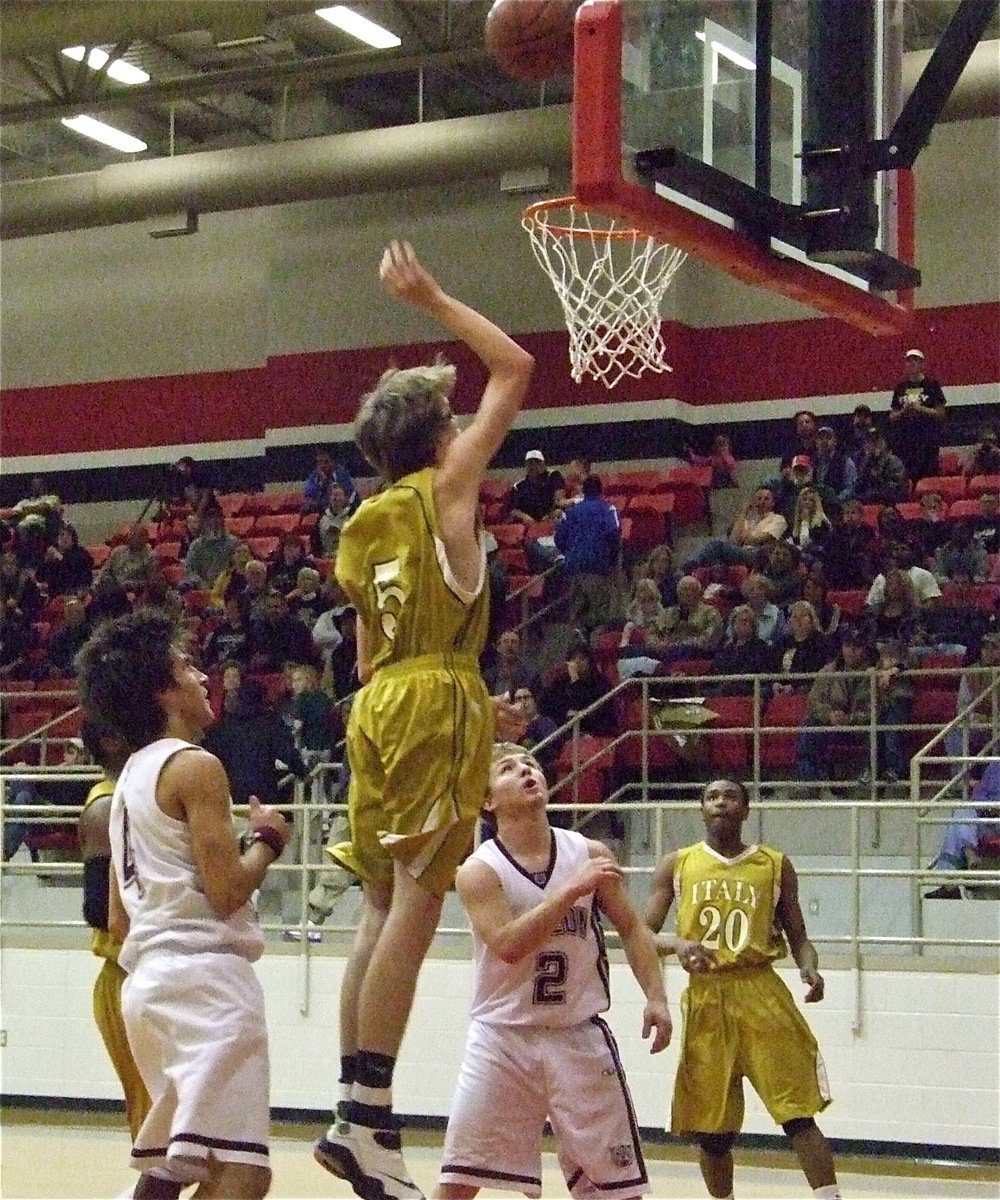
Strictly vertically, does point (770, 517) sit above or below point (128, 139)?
below

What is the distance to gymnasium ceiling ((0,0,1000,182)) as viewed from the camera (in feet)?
44.8

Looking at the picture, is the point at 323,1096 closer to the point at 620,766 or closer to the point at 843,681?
the point at 620,766

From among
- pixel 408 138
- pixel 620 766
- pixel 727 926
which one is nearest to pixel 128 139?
pixel 408 138

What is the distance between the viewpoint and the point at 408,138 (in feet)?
54.5

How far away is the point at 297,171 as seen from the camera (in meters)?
17.0

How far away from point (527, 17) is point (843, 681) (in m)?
6.78

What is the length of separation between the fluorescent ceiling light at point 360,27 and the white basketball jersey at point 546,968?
39.0 ft

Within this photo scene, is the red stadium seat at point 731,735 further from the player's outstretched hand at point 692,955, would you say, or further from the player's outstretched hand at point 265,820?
the player's outstretched hand at point 265,820

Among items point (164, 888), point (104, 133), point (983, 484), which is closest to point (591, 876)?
point (164, 888)

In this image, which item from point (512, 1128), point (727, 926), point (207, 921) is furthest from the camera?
point (727, 926)

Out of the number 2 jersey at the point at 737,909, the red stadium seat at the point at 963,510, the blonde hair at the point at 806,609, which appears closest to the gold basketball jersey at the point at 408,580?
the number 2 jersey at the point at 737,909

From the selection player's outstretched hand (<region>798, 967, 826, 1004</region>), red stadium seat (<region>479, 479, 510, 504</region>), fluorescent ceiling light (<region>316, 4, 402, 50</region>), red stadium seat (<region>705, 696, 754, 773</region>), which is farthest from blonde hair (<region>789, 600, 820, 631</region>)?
fluorescent ceiling light (<region>316, 4, 402, 50</region>)

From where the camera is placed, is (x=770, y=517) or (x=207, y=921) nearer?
(x=207, y=921)

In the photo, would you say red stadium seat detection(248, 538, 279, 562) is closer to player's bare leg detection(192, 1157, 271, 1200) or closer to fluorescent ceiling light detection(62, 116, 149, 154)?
fluorescent ceiling light detection(62, 116, 149, 154)
